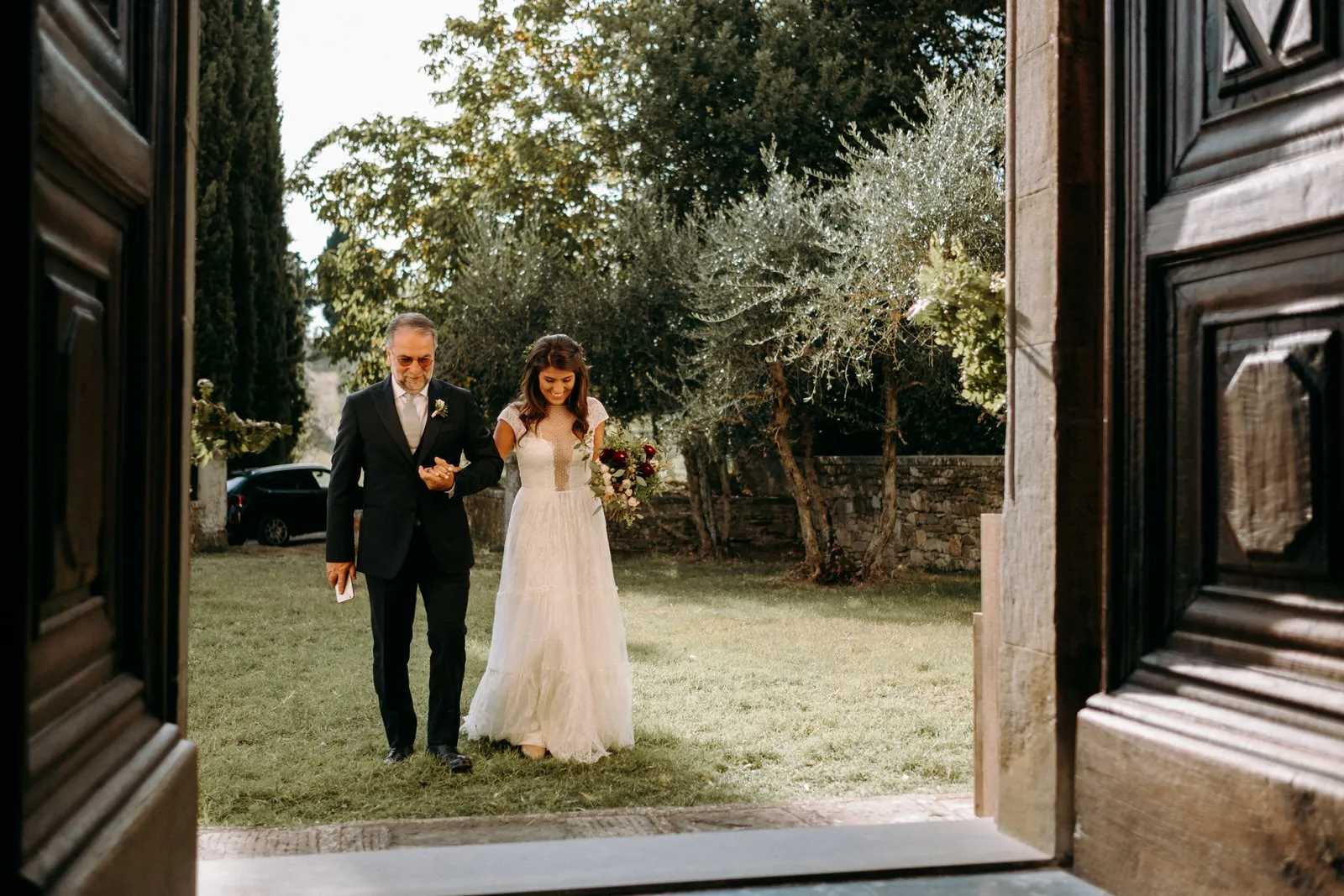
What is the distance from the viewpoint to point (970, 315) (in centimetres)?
441

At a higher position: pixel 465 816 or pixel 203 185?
pixel 203 185

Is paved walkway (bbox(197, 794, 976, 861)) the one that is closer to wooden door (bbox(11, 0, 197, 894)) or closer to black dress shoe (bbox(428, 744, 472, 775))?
black dress shoe (bbox(428, 744, 472, 775))

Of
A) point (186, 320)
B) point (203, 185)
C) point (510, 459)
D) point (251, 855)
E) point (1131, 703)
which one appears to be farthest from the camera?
point (203, 185)

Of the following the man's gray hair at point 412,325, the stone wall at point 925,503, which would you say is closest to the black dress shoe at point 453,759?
the man's gray hair at point 412,325

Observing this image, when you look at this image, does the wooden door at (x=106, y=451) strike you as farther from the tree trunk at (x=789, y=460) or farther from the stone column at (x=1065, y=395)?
the tree trunk at (x=789, y=460)

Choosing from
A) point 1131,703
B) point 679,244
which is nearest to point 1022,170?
point 1131,703

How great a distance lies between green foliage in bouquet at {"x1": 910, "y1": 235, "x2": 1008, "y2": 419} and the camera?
4.37 metres

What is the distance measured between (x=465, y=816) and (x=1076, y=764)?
2358mm

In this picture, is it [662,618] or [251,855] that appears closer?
[251,855]

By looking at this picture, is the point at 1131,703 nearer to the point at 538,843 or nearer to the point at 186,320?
the point at 538,843

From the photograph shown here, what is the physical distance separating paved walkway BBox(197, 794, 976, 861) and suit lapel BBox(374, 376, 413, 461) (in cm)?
161

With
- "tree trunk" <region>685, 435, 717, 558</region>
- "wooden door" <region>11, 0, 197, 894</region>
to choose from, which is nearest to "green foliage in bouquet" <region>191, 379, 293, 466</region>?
"wooden door" <region>11, 0, 197, 894</region>

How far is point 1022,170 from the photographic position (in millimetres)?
3709

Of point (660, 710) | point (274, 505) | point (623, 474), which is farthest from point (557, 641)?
point (274, 505)
